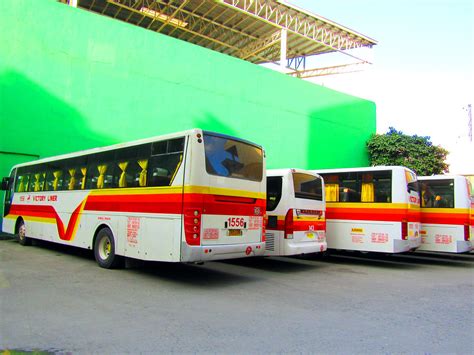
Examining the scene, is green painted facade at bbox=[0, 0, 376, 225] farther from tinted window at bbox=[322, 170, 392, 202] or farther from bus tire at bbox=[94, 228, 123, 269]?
tinted window at bbox=[322, 170, 392, 202]

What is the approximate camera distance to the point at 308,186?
34.3 feet

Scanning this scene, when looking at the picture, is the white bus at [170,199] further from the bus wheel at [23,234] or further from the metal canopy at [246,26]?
the metal canopy at [246,26]

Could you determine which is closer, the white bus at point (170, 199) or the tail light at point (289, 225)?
the white bus at point (170, 199)

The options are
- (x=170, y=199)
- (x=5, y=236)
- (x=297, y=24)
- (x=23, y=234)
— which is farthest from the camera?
Result: (x=297, y=24)

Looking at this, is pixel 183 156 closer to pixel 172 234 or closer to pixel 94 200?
pixel 172 234

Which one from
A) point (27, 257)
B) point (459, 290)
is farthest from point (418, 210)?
point (27, 257)

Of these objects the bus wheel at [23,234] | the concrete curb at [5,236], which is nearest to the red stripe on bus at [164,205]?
the bus wheel at [23,234]

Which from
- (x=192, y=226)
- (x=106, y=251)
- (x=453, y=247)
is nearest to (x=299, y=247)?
(x=192, y=226)

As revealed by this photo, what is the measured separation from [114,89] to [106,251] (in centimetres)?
968

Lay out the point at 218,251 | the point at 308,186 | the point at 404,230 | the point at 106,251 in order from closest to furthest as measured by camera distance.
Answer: the point at 218,251 → the point at 106,251 → the point at 308,186 → the point at 404,230

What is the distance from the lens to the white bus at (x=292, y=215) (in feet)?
31.8

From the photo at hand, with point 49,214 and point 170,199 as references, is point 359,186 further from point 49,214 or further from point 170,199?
point 49,214

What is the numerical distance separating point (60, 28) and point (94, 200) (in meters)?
9.57

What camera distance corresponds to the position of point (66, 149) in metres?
15.9
